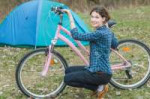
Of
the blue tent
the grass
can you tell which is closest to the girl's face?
the grass

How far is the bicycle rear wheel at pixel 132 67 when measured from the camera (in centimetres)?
614

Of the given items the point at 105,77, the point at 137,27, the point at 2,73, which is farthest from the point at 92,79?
the point at 137,27

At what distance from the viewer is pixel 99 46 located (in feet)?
17.7

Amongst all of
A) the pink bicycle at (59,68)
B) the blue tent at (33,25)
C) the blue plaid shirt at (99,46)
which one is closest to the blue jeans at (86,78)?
the blue plaid shirt at (99,46)

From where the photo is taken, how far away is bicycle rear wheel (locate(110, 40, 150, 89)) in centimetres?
614

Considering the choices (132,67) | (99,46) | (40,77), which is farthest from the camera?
(132,67)

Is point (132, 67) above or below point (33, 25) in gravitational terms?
below

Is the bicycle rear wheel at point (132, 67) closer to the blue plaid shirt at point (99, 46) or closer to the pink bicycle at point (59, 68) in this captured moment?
the pink bicycle at point (59, 68)

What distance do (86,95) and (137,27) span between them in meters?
6.42

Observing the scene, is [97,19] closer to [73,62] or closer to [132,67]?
[132,67]

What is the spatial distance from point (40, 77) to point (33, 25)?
3.32 metres

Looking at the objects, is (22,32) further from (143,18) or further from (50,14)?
(143,18)

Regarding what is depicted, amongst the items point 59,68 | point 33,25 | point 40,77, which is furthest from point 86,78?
point 33,25

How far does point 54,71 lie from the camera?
615 cm
